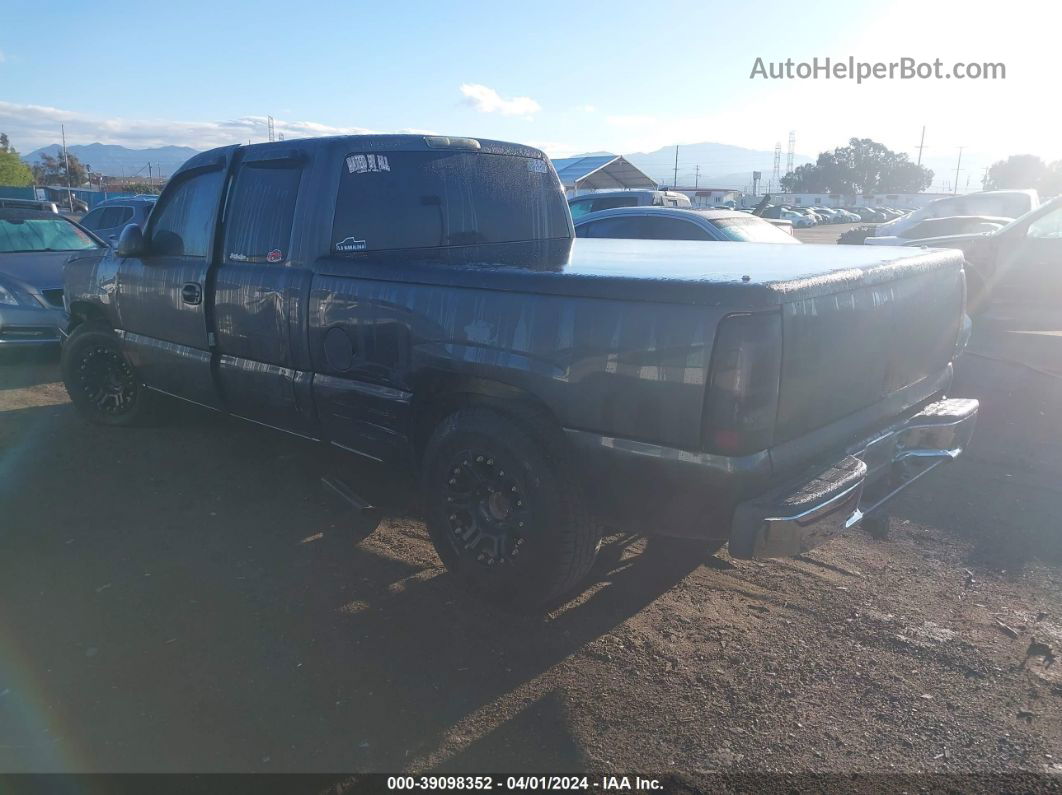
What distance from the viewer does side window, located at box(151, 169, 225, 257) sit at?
500cm

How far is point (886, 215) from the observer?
7200 cm

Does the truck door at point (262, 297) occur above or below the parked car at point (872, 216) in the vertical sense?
below

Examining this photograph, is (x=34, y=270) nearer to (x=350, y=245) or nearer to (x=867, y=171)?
(x=350, y=245)

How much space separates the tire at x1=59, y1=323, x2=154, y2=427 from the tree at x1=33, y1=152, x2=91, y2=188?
Answer: 77.5 meters

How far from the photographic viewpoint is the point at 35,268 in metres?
9.05

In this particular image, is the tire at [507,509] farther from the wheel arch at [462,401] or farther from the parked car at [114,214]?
the parked car at [114,214]

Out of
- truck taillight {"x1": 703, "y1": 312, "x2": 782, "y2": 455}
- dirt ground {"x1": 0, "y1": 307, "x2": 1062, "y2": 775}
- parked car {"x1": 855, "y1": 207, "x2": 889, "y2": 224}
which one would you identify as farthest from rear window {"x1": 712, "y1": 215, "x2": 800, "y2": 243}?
parked car {"x1": 855, "y1": 207, "x2": 889, "y2": 224}

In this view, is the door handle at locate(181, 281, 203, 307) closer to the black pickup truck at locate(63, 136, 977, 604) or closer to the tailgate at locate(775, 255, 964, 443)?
the black pickup truck at locate(63, 136, 977, 604)

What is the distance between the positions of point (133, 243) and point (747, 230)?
23.2 ft

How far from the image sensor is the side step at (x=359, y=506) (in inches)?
169

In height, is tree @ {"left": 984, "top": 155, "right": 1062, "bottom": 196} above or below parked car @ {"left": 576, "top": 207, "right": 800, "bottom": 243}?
above

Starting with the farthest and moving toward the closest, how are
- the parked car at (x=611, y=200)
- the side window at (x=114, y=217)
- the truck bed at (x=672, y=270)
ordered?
1. the side window at (x=114, y=217)
2. the parked car at (x=611, y=200)
3. the truck bed at (x=672, y=270)

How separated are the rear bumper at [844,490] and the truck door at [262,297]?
2500mm

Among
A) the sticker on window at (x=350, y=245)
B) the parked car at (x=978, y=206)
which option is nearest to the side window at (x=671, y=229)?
the sticker on window at (x=350, y=245)
